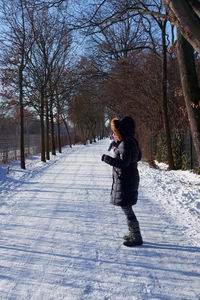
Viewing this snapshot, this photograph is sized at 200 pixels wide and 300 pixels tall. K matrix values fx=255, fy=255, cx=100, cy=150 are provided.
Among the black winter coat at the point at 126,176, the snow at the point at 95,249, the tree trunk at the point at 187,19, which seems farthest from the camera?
the tree trunk at the point at 187,19

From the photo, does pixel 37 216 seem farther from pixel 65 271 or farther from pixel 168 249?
pixel 168 249

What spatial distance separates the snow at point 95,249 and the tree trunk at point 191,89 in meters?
1.66

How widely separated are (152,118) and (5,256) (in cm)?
1502

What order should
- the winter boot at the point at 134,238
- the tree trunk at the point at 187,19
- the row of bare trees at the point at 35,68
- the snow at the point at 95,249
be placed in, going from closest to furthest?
the snow at the point at 95,249 < the winter boot at the point at 134,238 < the tree trunk at the point at 187,19 < the row of bare trees at the point at 35,68

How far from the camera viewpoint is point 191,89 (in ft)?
17.7

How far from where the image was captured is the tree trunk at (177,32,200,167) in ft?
17.2

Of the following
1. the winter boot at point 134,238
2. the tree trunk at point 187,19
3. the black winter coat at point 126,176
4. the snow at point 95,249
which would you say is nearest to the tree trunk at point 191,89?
the tree trunk at point 187,19

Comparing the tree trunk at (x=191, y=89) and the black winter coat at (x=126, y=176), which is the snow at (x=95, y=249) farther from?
the tree trunk at (x=191, y=89)

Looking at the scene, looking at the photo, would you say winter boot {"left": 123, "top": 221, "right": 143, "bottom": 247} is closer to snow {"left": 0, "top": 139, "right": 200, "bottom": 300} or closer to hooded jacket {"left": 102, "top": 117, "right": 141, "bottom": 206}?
snow {"left": 0, "top": 139, "right": 200, "bottom": 300}

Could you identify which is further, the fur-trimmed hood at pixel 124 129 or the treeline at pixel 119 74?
the treeline at pixel 119 74

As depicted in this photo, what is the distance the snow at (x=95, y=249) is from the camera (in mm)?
2609

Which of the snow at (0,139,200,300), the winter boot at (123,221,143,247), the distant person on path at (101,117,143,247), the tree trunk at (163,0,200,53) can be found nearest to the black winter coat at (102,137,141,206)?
the distant person on path at (101,117,143,247)

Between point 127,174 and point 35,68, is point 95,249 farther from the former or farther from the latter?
point 35,68

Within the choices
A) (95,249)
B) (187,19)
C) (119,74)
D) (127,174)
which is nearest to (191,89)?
(187,19)
